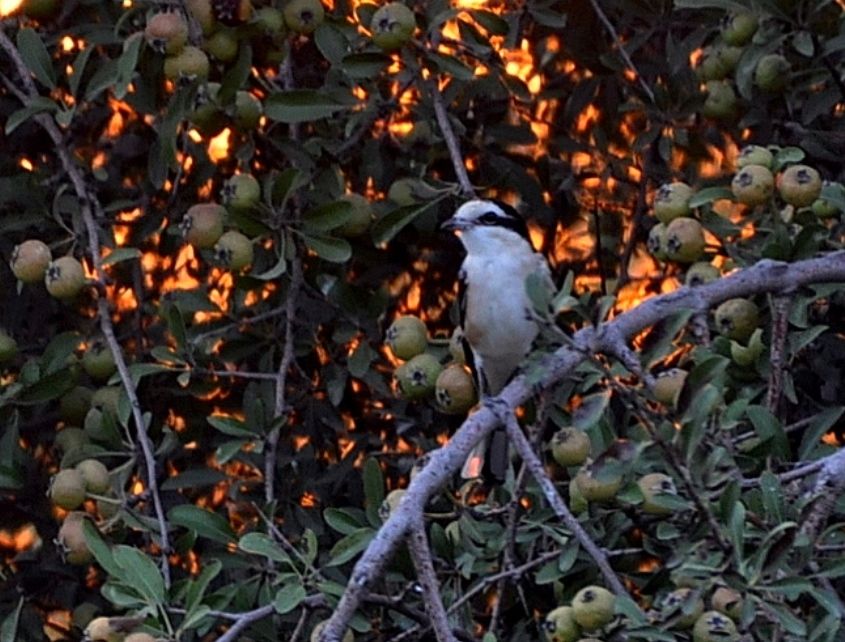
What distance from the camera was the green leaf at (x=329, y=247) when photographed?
2.82 m

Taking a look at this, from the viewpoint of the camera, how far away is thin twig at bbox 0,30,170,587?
2672mm

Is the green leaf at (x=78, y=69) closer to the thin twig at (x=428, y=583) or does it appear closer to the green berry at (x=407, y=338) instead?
the green berry at (x=407, y=338)

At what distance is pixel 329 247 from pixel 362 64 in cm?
28

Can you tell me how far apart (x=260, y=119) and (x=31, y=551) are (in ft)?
2.69

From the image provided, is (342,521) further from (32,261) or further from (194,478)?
(32,261)

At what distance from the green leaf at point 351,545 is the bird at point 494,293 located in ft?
2.69

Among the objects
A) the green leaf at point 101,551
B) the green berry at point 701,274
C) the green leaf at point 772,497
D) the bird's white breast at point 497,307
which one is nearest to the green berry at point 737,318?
the green berry at point 701,274

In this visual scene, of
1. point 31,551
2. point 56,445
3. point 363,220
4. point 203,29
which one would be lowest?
point 31,551

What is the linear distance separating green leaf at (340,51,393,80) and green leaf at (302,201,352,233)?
0.19m

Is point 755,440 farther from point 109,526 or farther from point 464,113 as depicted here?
point 464,113

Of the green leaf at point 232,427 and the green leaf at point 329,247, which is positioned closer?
the green leaf at point 232,427

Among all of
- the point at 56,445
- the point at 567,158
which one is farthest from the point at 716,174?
the point at 56,445

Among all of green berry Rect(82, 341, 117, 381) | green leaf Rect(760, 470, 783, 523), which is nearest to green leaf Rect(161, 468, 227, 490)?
green berry Rect(82, 341, 117, 381)

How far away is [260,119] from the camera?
296 centimetres
